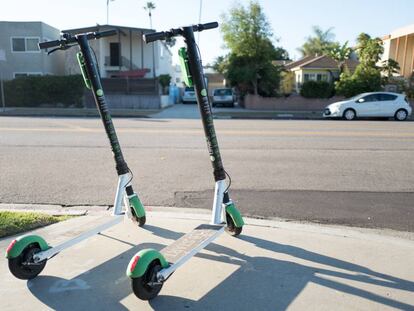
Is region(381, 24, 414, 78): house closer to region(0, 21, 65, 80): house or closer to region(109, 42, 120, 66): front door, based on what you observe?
region(109, 42, 120, 66): front door

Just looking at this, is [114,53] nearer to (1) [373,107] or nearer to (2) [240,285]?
(1) [373,107]

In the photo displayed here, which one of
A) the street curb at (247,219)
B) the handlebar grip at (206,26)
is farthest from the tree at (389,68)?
the handlebar grip at (206,26)

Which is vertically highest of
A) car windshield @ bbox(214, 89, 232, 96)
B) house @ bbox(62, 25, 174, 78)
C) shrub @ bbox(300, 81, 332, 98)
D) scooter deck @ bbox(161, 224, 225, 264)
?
house @ bbox(62, 25, 174, 78)

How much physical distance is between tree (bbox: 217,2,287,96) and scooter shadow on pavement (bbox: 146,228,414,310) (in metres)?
26.7

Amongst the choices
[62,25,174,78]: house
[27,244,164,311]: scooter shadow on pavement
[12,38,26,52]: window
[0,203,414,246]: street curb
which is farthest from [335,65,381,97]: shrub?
[27,244,164,311]: scooter shadow on pavement

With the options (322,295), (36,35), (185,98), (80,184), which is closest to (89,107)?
(36,35)

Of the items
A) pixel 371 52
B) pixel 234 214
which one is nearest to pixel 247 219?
pixel 234 214

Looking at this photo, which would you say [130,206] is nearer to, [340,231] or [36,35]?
[340,231]

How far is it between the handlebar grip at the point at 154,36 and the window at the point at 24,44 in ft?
108

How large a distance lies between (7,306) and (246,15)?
29.3 m

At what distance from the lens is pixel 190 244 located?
3.65 metres

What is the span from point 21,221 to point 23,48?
32.5 metres

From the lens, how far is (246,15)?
29.9 metres

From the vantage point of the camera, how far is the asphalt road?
5980 mm
